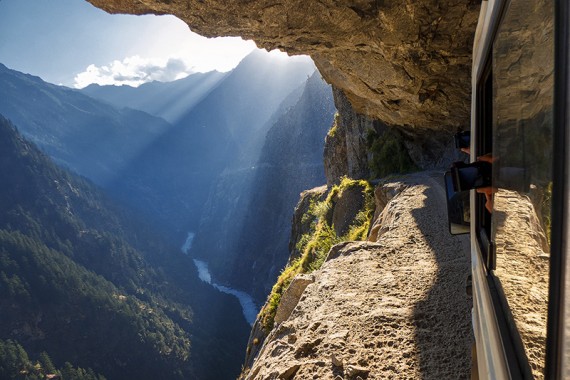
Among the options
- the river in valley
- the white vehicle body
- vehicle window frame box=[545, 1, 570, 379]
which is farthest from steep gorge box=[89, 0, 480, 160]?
the river in valley

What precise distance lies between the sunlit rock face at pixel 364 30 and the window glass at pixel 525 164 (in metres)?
7.96

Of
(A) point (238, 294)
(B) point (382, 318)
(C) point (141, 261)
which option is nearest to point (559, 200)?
(B) point (382, 318)

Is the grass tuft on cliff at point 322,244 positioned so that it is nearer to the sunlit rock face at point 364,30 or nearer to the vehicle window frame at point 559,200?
the sunlit rock face at point 364,30

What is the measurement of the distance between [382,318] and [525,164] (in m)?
3.06

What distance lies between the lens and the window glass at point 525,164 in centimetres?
108

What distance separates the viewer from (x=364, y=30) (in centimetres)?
989

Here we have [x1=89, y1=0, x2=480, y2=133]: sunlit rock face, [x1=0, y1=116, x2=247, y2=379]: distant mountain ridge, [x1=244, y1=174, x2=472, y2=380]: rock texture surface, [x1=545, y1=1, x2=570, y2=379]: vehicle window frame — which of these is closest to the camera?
A: [x1=545, y1=1, x2=570, y2=379]: vehicle window frame

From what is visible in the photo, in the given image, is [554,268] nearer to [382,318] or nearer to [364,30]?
[382,318]

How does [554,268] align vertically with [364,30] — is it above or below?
below

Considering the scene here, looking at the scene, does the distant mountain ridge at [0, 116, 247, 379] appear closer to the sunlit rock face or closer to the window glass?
the sunlit rock face

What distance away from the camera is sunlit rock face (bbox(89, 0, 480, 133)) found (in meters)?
9.04

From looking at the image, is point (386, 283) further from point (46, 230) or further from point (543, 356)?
point (46, 230)

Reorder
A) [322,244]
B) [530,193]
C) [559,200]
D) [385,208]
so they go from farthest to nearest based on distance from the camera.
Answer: [322,244], [385,208], [530,193], [559,200]

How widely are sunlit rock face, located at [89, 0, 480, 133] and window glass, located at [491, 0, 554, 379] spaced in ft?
26.1
